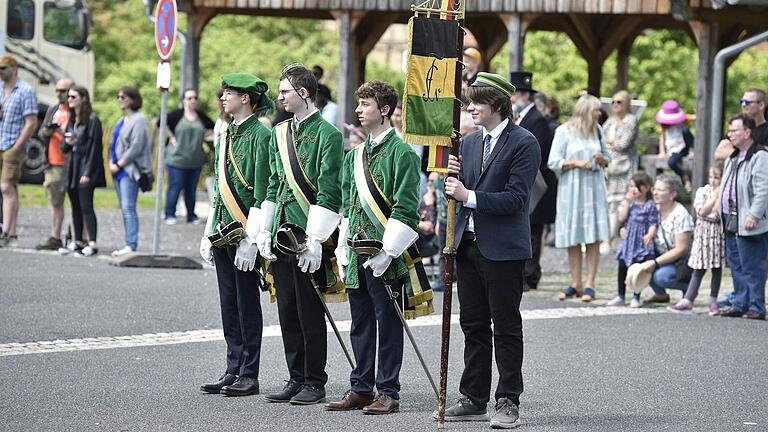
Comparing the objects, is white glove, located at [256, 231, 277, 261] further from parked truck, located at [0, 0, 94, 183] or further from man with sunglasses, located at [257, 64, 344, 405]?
parked truck, located at [0, 0, 94, 183]

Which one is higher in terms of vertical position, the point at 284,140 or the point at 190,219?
the point at 284,140

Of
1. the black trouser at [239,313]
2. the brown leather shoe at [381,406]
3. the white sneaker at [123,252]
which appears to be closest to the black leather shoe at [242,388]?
the black trouser at [239,313]

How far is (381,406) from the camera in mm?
7980

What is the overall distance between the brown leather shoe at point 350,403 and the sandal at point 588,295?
18.7 feet

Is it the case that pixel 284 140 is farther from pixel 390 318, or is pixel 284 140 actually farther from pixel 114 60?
pixel 114 60

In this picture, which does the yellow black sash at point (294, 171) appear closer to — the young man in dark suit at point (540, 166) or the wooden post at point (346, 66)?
the young man in dark suit at point (540, 166)

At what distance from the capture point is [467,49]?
15.4 m

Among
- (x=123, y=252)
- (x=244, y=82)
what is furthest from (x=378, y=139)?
(x=123, y=252)

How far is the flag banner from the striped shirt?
1017 cm

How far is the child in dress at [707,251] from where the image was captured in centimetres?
1295

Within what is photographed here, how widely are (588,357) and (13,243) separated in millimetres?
8899

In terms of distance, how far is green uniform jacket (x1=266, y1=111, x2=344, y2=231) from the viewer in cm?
818

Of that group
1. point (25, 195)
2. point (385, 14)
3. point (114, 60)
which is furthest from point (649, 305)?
point (114, 60)

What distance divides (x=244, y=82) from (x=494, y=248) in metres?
1.87
